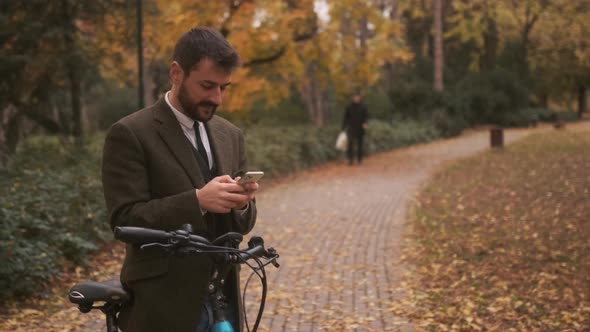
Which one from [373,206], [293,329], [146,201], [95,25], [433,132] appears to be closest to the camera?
[146,201]

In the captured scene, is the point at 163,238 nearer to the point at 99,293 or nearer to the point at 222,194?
the point at 222,194

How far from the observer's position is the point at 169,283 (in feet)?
8.79

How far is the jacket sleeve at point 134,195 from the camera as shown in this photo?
2561 millimetres

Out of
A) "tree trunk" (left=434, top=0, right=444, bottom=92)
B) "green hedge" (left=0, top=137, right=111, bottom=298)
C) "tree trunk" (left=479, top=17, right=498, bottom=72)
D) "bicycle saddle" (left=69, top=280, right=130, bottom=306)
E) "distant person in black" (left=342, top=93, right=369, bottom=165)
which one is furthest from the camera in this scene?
"tree trunk" (left=479, top=17, right=498, bottom=72)

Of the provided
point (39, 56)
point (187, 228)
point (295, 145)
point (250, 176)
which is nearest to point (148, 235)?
point (187, 228)

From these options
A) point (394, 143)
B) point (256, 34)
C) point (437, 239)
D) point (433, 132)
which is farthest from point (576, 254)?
point (433, 132)

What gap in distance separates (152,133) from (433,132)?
3184 centimetres

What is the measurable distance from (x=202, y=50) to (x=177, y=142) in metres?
0.37

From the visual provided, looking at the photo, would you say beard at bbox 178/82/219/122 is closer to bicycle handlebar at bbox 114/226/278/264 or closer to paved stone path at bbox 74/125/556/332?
bicycle handlebar at bbox 114/226/278/264

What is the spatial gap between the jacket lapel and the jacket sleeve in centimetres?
11

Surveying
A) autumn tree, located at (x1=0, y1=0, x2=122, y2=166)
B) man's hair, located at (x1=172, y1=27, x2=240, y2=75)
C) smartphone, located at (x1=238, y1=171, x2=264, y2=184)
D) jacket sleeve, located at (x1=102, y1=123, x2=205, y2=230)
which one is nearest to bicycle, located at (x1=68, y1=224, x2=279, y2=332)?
jacket sleeve, located at (x1=102, y1=123, x2=205, y2=230)

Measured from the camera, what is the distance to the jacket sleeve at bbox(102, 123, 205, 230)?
8.40 ft

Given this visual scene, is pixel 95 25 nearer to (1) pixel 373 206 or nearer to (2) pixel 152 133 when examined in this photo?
(1) pixel 373 206

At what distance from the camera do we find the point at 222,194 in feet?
8.05
